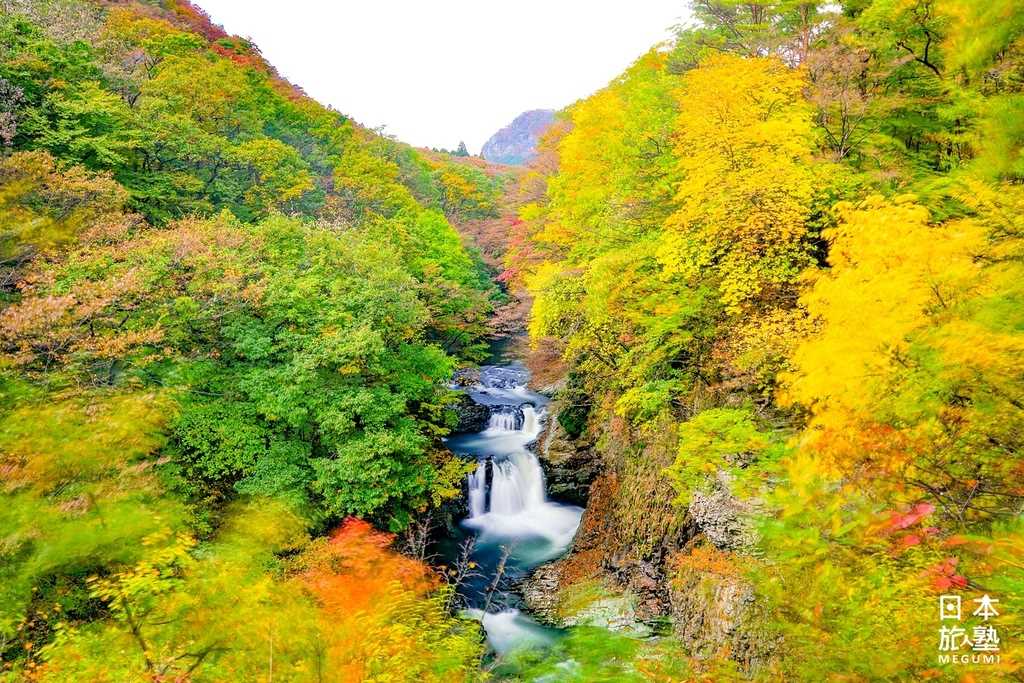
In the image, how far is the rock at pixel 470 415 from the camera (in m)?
22.4

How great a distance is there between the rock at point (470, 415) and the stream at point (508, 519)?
292 millimetres

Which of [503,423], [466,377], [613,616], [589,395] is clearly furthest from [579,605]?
[466,377]

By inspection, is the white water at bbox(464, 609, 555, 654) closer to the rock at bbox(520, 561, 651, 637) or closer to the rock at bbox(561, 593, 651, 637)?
the rock at bbox(520, 561, 651, 637)

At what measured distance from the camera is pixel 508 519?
18.1 meters

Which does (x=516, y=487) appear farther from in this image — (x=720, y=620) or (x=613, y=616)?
(x=720, y=620)

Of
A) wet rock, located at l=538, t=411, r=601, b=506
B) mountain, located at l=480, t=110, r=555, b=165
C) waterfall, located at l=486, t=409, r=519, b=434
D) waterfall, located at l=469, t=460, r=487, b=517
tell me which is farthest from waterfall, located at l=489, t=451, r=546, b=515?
mountain, located at l=480, t=110, r=555, b=165

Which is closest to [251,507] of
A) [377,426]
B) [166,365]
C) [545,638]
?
[377,426]

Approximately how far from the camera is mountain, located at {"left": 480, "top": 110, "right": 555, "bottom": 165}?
15650 centimetres

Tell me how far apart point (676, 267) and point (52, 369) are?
13.0 metres

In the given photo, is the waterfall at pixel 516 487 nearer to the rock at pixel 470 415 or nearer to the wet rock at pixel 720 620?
the rock at pixel 470 415

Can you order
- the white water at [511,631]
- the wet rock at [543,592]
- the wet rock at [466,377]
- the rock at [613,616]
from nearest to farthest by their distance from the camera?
1. the rock at [613,616]
2. the white water at [511,631]
3. the wet rock at [543,592]
4. the wet rock at [466,377]

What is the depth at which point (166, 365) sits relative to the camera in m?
12.9

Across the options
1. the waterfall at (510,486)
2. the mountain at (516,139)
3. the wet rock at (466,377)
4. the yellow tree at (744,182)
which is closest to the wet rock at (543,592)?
the waterfall at (510,486)

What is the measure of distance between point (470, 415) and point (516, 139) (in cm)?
15183
